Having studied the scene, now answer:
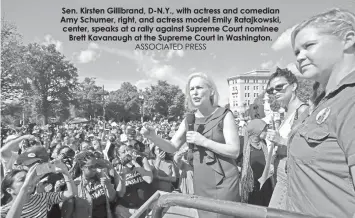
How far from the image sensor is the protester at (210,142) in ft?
7.72

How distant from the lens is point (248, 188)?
3977 millimetres

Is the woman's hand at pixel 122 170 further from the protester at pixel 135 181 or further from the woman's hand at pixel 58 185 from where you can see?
the woman's hand at pixel 58 185

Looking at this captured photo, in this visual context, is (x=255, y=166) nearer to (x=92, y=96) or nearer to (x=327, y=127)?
(x=327, y=127)

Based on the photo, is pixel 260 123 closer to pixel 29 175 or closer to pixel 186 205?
pixel 29 175

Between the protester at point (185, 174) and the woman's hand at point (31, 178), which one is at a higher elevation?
the woman's hand at point (31, 178)

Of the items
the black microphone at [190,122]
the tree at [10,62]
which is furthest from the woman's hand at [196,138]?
the tree at [10,62]

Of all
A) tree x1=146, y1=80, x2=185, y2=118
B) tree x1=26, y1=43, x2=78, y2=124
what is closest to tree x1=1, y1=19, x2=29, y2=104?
tree x1=26, y1=43, x2=78, y2=124

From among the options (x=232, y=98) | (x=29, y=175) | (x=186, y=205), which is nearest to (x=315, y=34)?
(x=186, y=205)

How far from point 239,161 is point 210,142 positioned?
12.2 ft

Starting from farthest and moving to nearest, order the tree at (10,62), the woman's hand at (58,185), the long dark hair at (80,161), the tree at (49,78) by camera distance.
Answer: the tree at (49,78) → the tree at (10,62) → the long dark hair at (80,161) → the woman's hand at (58,185)

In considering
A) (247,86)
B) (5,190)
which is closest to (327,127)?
(5,190)

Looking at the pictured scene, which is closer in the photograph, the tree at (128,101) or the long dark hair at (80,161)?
the long dark hair at (80,161)

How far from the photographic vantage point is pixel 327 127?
3.58 ft

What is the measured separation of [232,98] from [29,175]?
13324 centimetres
